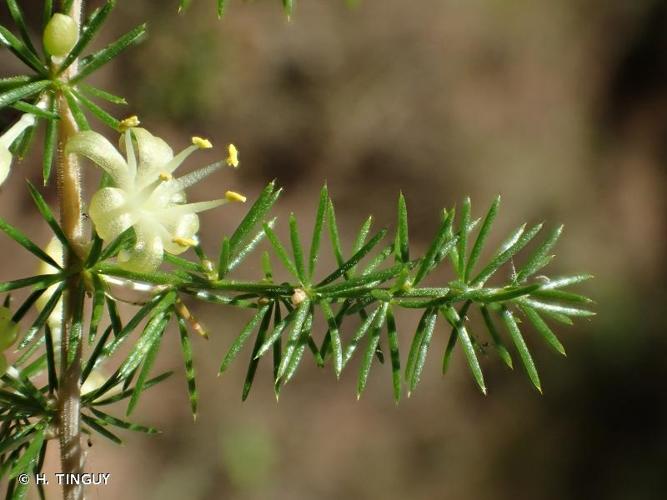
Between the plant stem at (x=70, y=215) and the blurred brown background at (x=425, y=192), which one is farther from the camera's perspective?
the blurred brown background at (x=425, y=192)

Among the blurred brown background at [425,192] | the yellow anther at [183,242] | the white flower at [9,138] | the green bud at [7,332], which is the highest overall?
the blurred brown background at [425,192]

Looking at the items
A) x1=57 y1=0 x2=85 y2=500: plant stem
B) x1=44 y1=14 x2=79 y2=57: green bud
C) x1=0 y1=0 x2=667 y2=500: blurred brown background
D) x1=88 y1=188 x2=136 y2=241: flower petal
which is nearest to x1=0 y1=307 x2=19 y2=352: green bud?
x1=57 y1=0 x2=85 y2=500: plant stem

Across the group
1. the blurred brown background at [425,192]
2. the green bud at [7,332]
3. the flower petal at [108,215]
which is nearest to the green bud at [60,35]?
the flower petal at [108,215]

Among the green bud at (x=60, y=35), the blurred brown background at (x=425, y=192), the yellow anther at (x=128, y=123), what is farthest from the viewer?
the blurred brown background at (x=425, y=192)

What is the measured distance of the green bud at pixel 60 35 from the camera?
2.46 feet

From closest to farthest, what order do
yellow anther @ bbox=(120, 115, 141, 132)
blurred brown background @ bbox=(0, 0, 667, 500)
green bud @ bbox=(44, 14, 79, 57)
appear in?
green bud @ bbox=(44, 14, 79, 57) < yellow anther @ bbox=(120, 115, 141, 132) < blurred brown background @ bbox=(0, 0, 667, 500)

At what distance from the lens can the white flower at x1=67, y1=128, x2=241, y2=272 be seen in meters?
0.80

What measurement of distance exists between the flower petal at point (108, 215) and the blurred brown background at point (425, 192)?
9.09ft

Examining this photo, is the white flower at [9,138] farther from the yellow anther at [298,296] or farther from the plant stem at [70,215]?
the yellow anther at [298,296]

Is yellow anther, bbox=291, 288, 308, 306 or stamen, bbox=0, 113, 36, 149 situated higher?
stamen, bbox=0, 113, 36, 149

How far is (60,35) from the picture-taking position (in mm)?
755

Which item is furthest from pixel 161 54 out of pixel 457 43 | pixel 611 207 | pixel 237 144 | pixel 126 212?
pixel 126 212

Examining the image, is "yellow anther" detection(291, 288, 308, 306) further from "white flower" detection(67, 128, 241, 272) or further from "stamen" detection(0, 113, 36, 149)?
"stamen" detection(0, 113, 36, 149)

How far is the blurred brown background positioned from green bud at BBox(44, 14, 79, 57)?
9.30 feet
